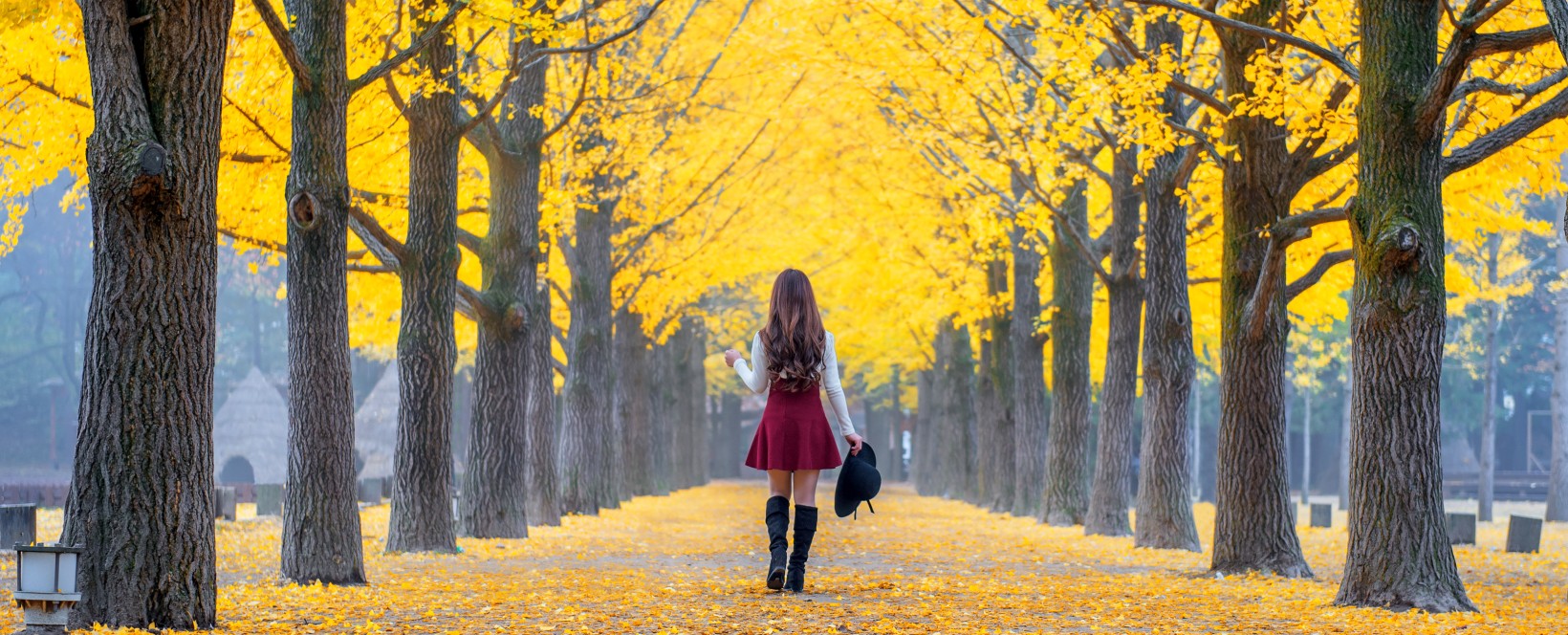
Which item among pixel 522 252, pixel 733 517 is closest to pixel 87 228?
pixel 733 517

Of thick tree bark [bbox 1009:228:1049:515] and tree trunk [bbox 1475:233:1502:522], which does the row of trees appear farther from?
tree trunk [bbox 1475:233:1502:522]

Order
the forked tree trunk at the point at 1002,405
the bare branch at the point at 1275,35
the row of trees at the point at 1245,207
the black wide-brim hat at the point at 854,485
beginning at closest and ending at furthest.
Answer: the black wide-brim hat at the point at 854,485 → the row of trees at the point at 1245,207 → the bare branch at the point at 1275,35 → the forked tree trunk at the point at 1002,405

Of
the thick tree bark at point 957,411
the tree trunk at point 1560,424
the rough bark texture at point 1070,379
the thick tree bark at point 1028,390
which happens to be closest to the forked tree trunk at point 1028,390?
the thick tree bark at point 1028,390

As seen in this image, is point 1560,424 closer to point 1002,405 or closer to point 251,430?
point 1002,405

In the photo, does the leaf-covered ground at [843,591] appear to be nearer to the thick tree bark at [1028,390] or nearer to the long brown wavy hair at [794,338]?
the long brown wavy hair at [794,338]

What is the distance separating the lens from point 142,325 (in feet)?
21.5

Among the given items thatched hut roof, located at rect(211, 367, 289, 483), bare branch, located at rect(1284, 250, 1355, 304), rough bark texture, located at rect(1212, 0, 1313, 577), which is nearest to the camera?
rough bark texture, located at rect(1212, 0, 1313, 577)

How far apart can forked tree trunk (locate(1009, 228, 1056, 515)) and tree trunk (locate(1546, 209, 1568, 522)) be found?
944cm

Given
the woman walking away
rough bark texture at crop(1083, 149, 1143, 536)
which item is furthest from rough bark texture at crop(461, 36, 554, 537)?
the woman walking away

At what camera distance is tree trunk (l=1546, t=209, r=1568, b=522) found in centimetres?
2495

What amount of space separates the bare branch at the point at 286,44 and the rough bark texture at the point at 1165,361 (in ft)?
28.7

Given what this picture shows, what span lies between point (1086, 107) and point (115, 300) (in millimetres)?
8416

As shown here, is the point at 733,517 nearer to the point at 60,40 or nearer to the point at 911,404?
the point at 60,40

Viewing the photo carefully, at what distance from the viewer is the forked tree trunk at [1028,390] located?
22844 mm
